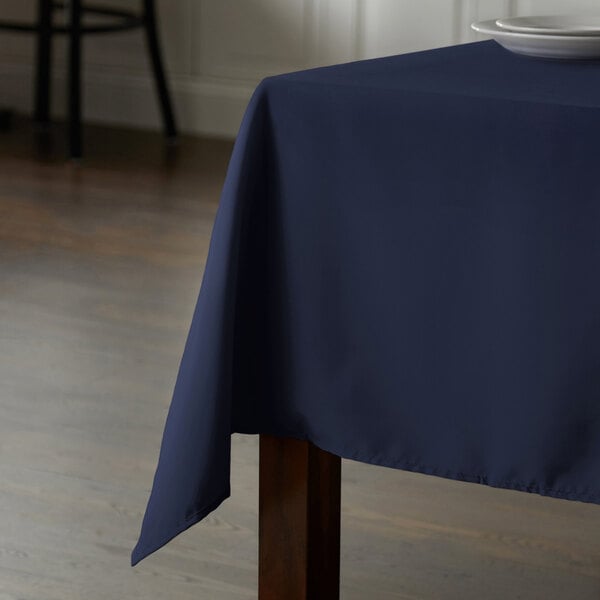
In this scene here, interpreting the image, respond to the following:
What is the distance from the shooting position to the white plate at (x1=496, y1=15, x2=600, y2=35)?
1.35m

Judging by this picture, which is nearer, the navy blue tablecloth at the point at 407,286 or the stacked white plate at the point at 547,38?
the navy blue tablecloth at the point at 407,286

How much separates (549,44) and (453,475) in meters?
0.46

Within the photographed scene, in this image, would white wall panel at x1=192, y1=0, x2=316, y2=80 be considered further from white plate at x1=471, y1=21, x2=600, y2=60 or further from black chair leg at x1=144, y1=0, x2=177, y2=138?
white plate at x1=471, y1=21, x2=600, y2=60

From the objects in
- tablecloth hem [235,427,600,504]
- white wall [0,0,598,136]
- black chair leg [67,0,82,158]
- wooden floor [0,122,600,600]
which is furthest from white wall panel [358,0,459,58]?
tablecloth hem [235,427,600,504]

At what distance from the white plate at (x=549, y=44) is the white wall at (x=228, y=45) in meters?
2.57

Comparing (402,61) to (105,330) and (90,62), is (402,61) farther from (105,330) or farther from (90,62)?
(90,62)

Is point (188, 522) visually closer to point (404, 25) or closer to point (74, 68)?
point (74, 68)

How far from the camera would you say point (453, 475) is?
1.24 m

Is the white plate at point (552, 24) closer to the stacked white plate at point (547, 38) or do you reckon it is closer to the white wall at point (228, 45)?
the stacked white plate at point (547, 38)

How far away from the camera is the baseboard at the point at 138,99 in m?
4.35

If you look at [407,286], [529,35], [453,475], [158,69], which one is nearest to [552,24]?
[529,35]

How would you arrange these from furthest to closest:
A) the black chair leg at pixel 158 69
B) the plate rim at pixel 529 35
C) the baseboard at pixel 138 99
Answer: the baseboard at pixel 138 99 → the black chair leg at pixel 158 69 → the plate rim at pixel 529 35

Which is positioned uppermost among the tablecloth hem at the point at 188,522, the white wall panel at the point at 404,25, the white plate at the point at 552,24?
the white plate at the point at 552,24

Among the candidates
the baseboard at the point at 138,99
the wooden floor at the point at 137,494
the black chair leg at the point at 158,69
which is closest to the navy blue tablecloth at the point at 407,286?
the wooden floor at the point at 137,494
